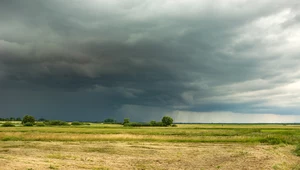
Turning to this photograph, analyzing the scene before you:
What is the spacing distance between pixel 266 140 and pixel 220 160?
113ft

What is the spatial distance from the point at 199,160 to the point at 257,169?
8379 millimetres

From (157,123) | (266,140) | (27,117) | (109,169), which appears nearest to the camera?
(109,169)

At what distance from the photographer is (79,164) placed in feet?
92.1

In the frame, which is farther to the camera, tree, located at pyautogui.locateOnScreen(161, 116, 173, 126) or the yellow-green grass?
tree, located at pyautogui.locateOnScreen(161, 116, 173, 126)

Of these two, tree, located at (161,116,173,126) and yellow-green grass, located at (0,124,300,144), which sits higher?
tree, located at (161,116,173,126)

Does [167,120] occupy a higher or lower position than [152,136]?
higher

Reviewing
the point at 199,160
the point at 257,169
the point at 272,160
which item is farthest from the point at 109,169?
the point at 272,160

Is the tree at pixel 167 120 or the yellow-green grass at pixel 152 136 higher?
the tree at pixel 167 120

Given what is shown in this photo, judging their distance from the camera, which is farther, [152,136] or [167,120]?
[167,120]

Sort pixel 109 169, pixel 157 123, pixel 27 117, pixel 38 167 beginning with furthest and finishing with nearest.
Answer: pixel 157 123 < pixel 27 117 < pixel 109 169 < pixel 38 167

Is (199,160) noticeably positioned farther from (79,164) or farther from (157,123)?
(157,123)

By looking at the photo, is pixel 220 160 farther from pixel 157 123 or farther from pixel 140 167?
pixel 157 123

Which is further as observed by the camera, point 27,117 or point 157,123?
point 157,123

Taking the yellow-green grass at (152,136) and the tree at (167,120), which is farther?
the tree at (167,120)
